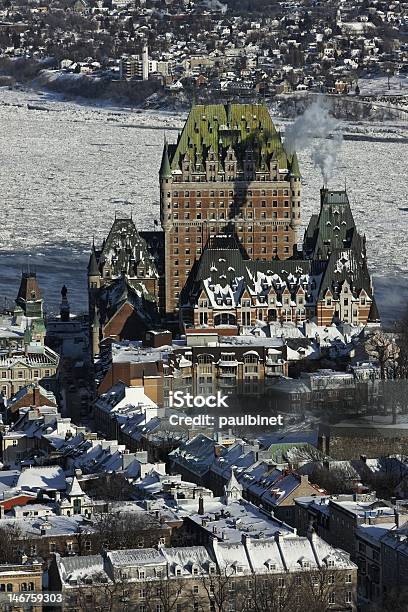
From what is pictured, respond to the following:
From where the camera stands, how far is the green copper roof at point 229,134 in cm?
11200

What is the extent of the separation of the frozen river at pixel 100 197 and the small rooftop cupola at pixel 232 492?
3643cm

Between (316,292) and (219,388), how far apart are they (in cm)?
924

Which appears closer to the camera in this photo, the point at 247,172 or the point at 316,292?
the point at 316,292

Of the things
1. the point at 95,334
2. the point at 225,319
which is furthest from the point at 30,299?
the point at 225,319

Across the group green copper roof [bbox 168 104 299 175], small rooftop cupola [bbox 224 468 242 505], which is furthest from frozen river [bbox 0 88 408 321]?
small rooftop cupola [bbox 224 468 242 505]

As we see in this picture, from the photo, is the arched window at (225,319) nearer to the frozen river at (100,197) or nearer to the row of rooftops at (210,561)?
the frozen river at (100,197)

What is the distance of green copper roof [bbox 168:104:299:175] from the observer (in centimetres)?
11200

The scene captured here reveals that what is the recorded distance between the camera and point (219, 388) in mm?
96688

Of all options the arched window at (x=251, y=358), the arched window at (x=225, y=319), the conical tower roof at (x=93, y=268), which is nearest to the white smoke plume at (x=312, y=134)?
the conical tower roof at (x=93, y=268)

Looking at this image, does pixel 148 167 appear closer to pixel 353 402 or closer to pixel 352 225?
pixel 352 225

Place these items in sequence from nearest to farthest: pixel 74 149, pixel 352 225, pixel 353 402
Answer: pixel 353 402
pixel 352 225
pixel 74 149

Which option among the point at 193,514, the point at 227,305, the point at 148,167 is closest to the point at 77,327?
the point at 227,305

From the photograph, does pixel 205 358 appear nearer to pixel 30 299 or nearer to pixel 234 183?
pixel 30 299

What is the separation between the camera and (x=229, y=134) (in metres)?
112
